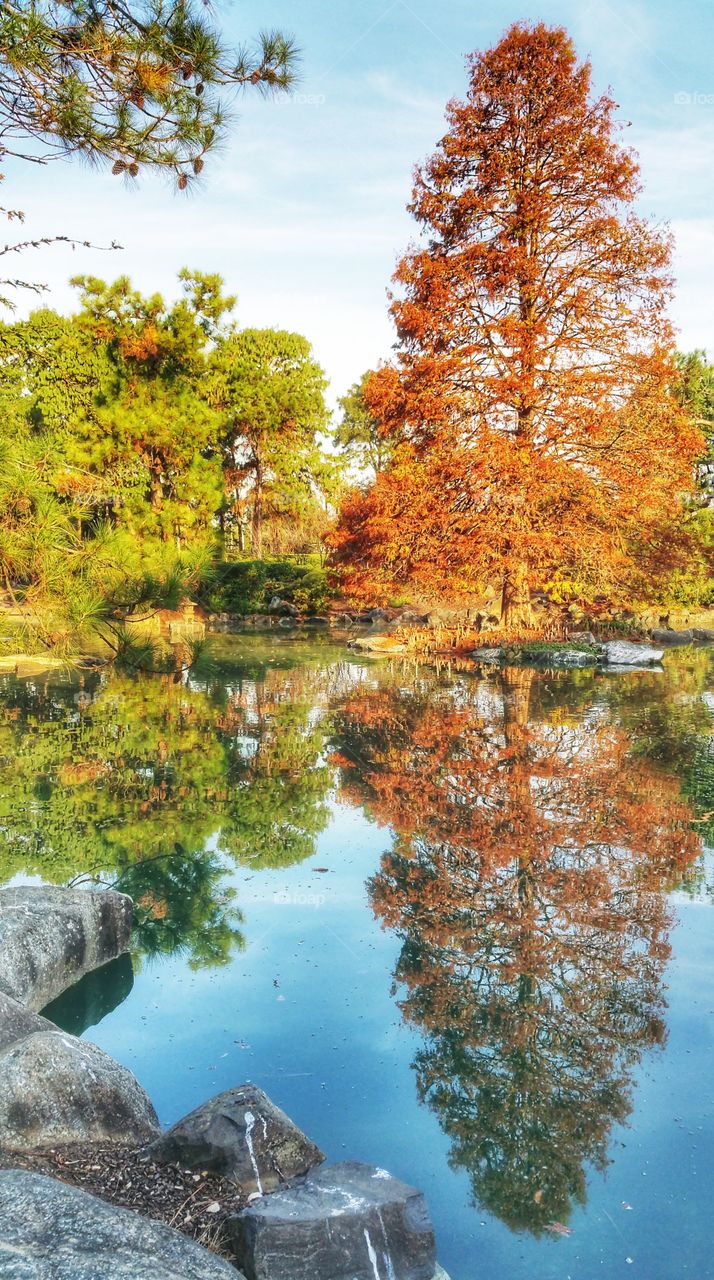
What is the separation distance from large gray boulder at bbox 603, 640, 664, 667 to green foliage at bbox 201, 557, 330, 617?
34.7ft

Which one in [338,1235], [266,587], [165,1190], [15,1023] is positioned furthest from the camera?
[266,587]

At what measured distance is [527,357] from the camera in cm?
1398

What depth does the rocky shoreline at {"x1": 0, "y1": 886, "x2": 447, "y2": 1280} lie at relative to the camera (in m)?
1.93

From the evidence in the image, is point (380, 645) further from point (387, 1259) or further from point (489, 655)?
point (387, 1259)

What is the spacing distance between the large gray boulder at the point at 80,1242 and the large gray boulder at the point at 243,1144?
46cm

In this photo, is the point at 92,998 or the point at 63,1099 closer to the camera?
the point at 63,1099

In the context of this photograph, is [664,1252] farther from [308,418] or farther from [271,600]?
[308,418]

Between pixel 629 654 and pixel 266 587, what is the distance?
1238cm

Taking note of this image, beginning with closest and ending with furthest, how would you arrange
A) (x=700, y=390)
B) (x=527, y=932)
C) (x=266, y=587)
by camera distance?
(x=527, y=932) → (x=700, y=390) → (x=266, y=587)

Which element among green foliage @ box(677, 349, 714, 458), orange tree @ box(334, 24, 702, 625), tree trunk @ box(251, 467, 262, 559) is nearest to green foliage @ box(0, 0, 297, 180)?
orange tree @ box(334, 24, 702, 625)

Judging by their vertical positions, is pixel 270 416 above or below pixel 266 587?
above

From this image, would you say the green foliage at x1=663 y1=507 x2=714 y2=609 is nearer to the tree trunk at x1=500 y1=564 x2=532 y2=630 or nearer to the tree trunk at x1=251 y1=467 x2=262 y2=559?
the tree trunk at x1=500 y1=564 x2=532 y2=630

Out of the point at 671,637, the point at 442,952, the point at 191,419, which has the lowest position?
the point at 442,952

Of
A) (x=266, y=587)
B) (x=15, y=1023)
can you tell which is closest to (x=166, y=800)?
(x=15, y=1023)
